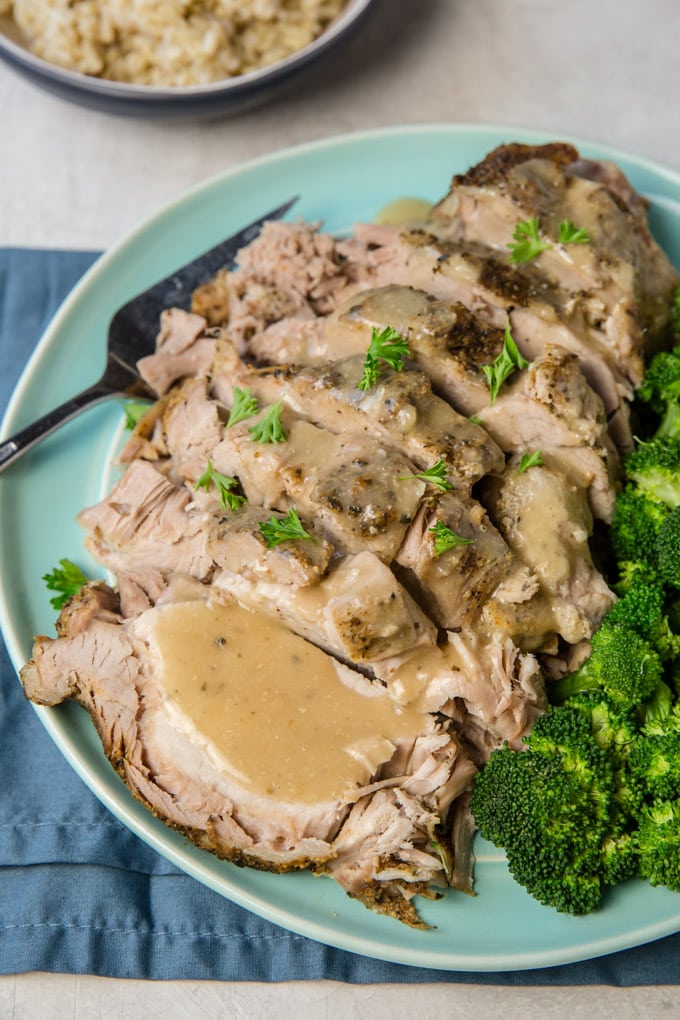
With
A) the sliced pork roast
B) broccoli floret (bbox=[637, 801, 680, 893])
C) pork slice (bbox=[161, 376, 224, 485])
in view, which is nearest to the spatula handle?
pork slice (bbox=[161, 376, 224, 485])

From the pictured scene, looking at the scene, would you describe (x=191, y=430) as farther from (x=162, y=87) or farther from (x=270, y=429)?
(x=162, y=87)

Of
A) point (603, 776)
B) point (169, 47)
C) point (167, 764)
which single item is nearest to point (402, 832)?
point (603, 776)

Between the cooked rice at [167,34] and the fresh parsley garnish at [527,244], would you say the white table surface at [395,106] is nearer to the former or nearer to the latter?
the cooked rice at [167,34]

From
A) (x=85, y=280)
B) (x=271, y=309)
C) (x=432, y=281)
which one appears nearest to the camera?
(x=432, y=281)

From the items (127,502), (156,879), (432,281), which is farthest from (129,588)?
(432,281)

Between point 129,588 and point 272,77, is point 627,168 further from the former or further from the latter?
point 129,588

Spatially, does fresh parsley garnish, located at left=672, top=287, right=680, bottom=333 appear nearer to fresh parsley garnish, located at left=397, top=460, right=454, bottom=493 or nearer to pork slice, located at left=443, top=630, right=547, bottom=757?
fresh parsley garnish, located at left=397, top=460, right=454, bottom=493
